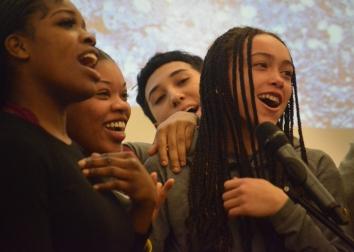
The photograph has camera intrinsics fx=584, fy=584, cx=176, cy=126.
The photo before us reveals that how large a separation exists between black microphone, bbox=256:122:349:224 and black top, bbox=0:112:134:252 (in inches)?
12.3

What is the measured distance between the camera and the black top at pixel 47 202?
84 centimetres

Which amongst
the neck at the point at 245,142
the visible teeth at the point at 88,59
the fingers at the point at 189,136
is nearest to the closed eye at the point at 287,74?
the neck at the point at 245,142

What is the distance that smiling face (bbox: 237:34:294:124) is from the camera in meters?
1.51

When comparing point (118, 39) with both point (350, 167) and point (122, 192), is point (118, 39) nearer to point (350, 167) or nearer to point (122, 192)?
point (350, 167)

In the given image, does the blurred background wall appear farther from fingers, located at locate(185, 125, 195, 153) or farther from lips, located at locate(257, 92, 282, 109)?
lips, located at locate(257, 92, 282, 109)

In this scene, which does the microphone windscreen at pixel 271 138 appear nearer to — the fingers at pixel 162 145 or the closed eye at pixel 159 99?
the fingers at pixel 162 145

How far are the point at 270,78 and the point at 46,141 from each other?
0.74 m

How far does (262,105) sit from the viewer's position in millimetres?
1505

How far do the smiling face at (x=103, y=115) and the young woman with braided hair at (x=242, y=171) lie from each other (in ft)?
0.55

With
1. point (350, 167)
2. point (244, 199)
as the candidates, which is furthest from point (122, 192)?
point (350, 167)

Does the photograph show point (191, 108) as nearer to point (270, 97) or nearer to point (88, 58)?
point (270, 97)

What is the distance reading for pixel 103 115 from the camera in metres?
1.48

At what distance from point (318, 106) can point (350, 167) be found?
1.08 m

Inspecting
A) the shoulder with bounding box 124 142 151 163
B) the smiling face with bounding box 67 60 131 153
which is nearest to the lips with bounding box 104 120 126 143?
the smiling face with bounding box 67 60 131 153
